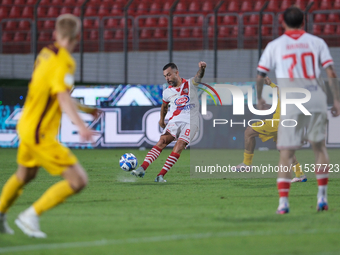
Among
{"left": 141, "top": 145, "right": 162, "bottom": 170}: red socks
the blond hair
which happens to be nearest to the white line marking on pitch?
the blond hair

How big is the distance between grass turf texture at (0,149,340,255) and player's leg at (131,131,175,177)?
0.69ft

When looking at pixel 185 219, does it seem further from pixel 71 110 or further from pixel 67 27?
pixel 67 27

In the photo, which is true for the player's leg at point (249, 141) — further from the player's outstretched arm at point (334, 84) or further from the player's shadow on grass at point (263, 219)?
the player's shadow on grass at point (263, 219)

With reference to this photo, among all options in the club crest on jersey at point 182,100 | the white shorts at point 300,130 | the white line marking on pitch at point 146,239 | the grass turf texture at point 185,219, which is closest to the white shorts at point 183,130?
the club crest on jersey at point 182,100

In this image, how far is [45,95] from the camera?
14.8 ft

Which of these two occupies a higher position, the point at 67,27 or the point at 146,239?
the point at 67,27

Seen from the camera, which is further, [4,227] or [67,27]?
[4,227]

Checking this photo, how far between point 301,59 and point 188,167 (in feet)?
20.6

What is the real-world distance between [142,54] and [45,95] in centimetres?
1287

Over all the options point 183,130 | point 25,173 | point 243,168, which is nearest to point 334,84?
point 25,173

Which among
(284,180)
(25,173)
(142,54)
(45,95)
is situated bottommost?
(284,180)

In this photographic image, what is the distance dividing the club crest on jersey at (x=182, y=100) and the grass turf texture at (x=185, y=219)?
1286 millimetres

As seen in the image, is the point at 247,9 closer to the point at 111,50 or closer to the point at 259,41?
the point at 259,41

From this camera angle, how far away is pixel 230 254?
414 centimetres
